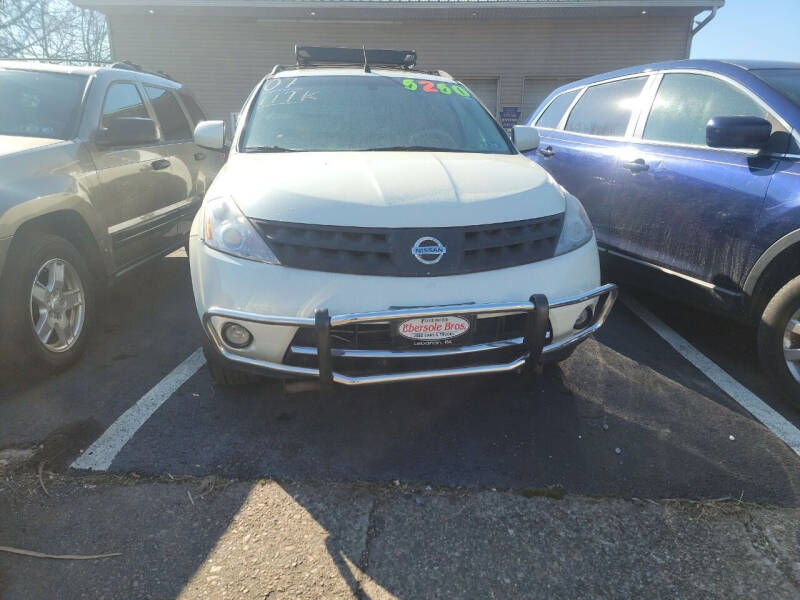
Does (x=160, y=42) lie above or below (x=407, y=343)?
above

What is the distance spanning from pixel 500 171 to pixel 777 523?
192 cm

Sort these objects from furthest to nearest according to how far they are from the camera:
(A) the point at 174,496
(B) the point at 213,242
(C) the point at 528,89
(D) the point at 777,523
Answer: (C) the point at 528,89 < (B) the point at 213,242 < (A) the point at 174,496 < (D) the point at 777,523

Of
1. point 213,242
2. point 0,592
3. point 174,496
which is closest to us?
point 0,592

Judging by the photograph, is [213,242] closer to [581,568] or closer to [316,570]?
[316,570]

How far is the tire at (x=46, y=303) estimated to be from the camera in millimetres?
2773

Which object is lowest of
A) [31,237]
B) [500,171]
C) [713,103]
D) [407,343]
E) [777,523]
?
[777,523]

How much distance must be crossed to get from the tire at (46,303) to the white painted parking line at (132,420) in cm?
61

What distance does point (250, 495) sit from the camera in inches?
85.9

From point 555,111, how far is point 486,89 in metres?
9.14

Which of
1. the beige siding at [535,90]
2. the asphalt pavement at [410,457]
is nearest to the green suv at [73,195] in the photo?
the asphalt pavement at [410,457]

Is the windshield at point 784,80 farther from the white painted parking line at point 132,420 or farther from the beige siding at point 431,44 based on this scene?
the beige siding at point 431,44

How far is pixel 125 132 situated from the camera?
362 cm

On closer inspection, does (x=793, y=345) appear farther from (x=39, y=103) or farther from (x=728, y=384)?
(x=39, y=103)

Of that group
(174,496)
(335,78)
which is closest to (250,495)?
(174,496)
